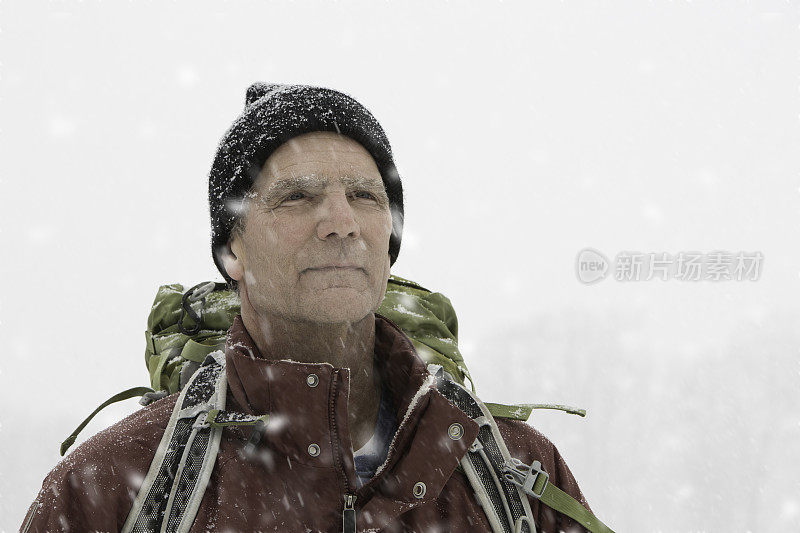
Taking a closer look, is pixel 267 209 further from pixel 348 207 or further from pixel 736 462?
pixel 736 462

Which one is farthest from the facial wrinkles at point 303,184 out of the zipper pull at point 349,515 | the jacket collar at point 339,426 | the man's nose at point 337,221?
the zipper pull at point 349,515

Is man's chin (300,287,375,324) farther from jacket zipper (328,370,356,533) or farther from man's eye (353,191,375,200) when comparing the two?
man's eye (353,191,375,200)

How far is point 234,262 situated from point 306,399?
0.98 metres

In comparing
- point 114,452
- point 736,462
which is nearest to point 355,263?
point 114,452

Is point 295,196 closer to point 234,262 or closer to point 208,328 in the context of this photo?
point 234,262

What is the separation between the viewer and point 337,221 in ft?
8.66

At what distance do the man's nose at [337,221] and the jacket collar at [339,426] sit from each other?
0.60 meters

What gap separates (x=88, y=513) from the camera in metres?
2.24

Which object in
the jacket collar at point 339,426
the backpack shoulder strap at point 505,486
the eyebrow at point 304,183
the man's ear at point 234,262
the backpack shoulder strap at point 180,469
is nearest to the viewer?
the backpack shoulder strap at point 180,469

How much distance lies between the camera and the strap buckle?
2527 millimetres

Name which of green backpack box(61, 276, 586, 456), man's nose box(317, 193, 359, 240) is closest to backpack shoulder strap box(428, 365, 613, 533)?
green backpack box(61, 276, 586, 456)

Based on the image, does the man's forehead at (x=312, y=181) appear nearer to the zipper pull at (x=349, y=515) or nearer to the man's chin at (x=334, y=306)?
the man's chin at (x=334, y=306)

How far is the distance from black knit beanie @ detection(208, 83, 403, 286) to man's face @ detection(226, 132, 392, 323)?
2.3 inches

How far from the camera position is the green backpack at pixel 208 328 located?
3.26m
